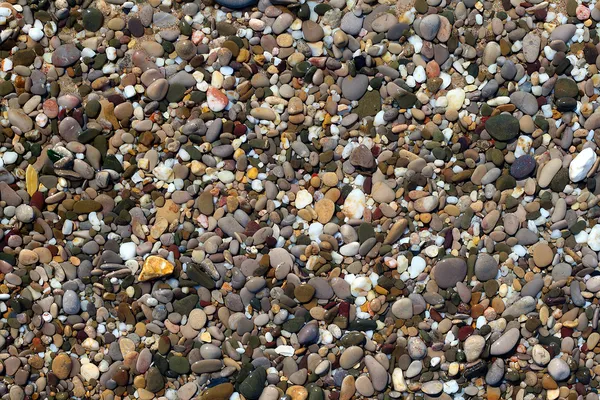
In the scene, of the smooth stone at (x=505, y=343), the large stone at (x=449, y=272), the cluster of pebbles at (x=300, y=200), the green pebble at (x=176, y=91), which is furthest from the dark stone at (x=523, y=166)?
the green pebble at (x=176, y=91)

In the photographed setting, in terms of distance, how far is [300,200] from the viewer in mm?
1680

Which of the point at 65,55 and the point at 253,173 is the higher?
the point at 65,55

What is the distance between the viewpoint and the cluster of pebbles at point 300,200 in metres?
1.64

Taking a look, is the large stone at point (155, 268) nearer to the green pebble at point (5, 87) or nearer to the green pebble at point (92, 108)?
the green pebble at point (92, 108)

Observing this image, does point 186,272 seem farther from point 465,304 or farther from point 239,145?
point 465,304

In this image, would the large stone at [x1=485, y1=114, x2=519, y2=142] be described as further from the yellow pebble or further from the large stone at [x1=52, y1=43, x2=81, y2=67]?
the large stone at [x1=52, y1=43, x2=81, y2=67]

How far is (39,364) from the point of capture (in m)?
1.66

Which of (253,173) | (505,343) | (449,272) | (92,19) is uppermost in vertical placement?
(92,19)

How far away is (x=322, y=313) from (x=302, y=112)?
0.51 m

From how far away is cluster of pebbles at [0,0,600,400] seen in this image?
1644 mm

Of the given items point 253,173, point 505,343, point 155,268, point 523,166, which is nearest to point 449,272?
point 505,343

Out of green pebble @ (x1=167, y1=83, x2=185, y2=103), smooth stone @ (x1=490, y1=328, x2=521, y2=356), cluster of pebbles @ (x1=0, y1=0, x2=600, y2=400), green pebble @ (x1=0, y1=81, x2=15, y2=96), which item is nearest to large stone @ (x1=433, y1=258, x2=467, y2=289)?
cluster of pebbles @ (x1=0, y1=0, x2=600, y2=400)

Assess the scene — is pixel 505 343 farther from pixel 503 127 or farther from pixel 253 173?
pixel 253 173

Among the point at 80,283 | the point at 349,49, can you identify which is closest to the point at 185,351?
the point at 80,283
